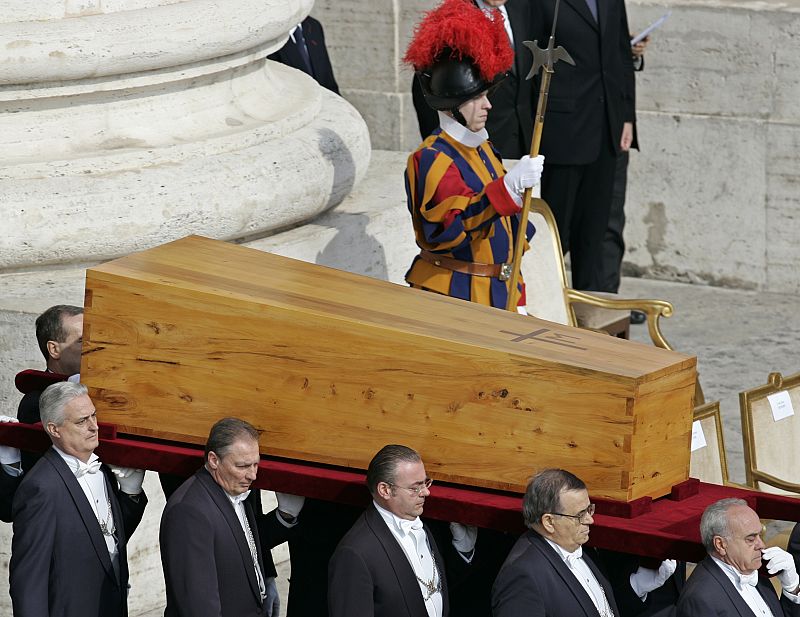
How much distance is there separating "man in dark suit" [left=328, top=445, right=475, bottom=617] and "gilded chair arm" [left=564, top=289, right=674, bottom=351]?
2.60 metres

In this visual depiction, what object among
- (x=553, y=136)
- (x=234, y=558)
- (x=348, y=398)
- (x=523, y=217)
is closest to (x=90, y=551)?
(x=234, y=558)

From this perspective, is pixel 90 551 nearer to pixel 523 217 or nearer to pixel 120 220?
pixel 120 220

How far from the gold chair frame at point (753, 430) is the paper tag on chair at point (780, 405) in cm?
2

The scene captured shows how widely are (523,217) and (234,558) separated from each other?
1.84 m

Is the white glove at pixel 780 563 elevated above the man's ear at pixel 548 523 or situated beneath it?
situated beneath

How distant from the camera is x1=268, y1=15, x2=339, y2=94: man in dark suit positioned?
9.27 meters

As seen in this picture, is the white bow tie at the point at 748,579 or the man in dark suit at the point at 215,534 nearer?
the white bow tie at the point at 748,579

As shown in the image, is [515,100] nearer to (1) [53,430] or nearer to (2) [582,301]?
(2) [582,301]

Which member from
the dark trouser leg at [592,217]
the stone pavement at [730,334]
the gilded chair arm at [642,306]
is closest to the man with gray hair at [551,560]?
the gilded chair arm at [642,306]

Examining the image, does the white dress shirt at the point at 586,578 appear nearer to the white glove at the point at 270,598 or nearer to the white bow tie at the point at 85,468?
the white glove at the point at 270,598

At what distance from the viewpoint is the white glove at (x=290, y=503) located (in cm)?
549

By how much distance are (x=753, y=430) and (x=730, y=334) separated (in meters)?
2.63

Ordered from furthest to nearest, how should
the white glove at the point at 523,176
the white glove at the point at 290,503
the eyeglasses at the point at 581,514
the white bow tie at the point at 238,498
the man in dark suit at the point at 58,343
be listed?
1. the white glove at the point at 523,176
2. the man in dark suit at the point at 58,343
3. the white glove at the point at 290,503
4. the white bow tie at the point at 238,498
5. the eyeglasses at the point at 581,514

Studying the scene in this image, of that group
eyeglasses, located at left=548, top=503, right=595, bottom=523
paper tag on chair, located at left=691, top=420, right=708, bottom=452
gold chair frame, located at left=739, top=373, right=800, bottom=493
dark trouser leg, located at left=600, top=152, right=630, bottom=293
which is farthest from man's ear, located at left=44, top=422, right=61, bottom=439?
dark trouser leg, located at left=600, top=152, right=630, bottom=293
